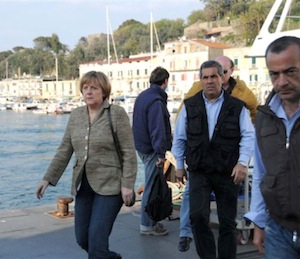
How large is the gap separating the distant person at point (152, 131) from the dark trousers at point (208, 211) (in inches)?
48.0

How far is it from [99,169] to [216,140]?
936mm

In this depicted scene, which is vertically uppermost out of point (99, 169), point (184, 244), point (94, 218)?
point (99, 169)

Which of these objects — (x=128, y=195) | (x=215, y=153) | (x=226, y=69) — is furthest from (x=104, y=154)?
(x=226, y=69)

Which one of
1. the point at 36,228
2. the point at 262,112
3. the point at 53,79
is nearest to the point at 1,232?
the point at 36,228

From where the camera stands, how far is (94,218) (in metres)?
4.11

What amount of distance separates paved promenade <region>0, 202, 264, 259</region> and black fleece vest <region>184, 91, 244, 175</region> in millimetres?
1121

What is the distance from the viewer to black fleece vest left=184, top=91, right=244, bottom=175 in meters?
4.40

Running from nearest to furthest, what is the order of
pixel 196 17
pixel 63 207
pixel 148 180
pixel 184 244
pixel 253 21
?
pixel 184 244 → pixel 148 180 → pixel 63 207 → pixel 253 21 → pixel 196 17

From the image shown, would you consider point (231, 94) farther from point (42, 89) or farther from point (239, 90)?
point (42, 89)

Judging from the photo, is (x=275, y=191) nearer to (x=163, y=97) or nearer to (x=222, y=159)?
(x=222, y=159)

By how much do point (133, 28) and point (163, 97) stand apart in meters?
152

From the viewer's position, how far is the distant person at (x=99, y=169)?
13.5ft

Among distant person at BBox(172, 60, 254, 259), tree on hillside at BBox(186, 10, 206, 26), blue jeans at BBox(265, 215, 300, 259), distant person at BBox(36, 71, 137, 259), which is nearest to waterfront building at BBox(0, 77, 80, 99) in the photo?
tree on hillside at BBox(186, 10, 206, 26)

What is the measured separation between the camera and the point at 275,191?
2621 mm
